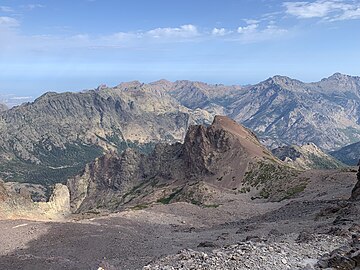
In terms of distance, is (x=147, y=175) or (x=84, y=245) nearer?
(x=84, y=245)

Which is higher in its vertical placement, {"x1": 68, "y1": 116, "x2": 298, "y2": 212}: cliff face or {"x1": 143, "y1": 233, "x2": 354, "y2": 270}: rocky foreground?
{"x1": 143, "y1": 233, "x2": 354, "y2": 270}: rocky foreground

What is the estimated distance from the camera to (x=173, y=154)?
186 m

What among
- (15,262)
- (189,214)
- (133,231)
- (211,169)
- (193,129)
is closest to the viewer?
(15,262)

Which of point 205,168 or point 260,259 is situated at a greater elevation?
point 260,259

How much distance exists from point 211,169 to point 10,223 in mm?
97638

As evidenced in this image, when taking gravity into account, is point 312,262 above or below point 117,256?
above

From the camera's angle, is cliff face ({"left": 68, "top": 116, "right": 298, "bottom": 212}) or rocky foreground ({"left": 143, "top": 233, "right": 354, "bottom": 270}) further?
cliff face ({"left": 68, "top": 116, "right": 298, "bottom": 212})

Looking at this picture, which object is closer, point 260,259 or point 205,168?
point 260,259

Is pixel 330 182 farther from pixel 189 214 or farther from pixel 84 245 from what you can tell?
pixel 84 245

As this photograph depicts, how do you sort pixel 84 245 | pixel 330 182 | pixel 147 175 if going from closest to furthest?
pixel 84 245
pixel 330 182
pixel 147 175

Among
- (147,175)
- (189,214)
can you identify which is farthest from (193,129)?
(189,214)

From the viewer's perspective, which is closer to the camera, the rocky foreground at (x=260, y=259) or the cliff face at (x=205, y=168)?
the rocky foreground at (x=260, y=259)

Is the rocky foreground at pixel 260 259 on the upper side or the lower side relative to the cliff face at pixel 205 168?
upper

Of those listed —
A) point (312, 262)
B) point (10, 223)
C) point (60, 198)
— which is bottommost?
point (60, 198)
